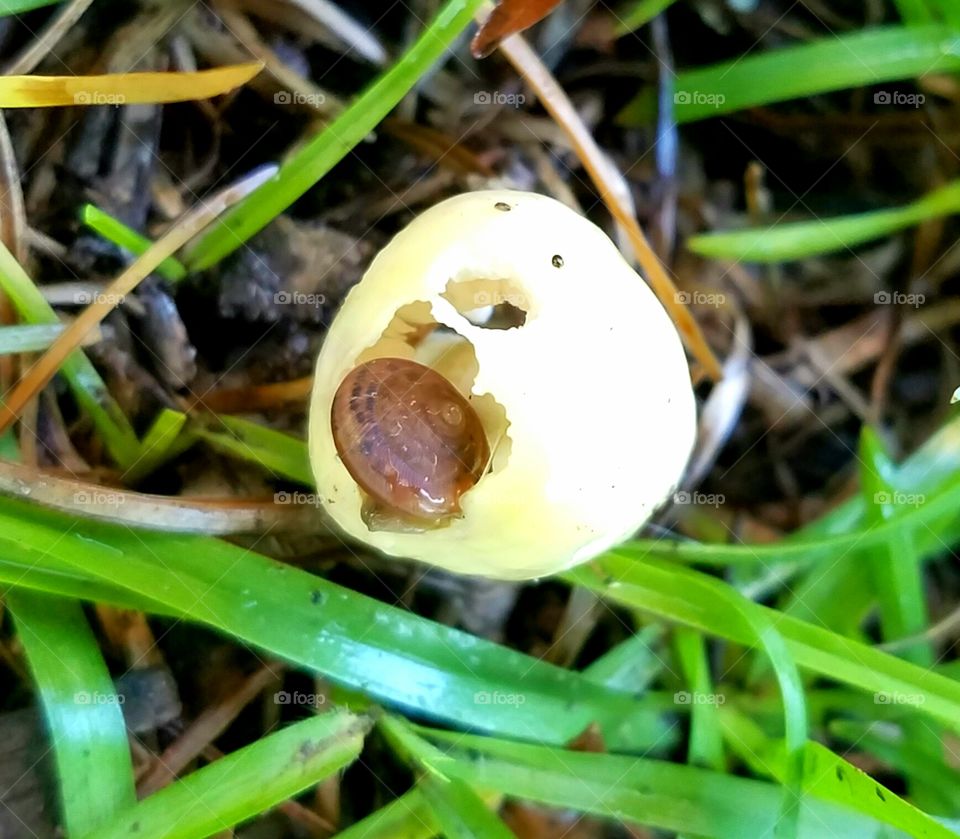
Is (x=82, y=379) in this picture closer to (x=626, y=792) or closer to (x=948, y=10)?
(x=626, y=792)

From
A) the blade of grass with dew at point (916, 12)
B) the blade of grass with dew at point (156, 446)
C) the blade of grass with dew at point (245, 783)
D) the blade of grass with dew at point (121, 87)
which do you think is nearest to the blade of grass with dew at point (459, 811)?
the blade of grass with dew at point (245, 783)

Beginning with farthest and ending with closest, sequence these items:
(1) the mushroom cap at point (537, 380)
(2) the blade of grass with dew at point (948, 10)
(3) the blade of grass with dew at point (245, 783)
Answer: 1. (2) the blade of grass with dew at point (948, 10)
2. (3) the blade of grass with dew at point (245, 783)
3. (1) the mushroom cap at point (537, 380)

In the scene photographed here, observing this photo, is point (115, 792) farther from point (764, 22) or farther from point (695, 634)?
point (764, 22)

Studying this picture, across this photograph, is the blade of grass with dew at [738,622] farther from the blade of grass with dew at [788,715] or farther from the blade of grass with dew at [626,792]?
the blade of grass with dew at [626,792]

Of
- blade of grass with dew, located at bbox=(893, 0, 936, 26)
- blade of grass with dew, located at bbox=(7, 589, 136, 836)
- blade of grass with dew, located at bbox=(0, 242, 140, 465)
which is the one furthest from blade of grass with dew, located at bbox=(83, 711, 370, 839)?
blade of grass with dew, located at bbox=(893, 0, 936, 26)

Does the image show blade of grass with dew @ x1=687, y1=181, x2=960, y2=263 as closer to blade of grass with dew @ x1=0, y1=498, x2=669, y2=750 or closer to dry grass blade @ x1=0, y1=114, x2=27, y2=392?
blade of grass with dew @ x1=0, y1=498, x2=669, y2=750

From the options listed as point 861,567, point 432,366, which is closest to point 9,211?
point 432,366
